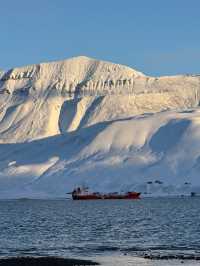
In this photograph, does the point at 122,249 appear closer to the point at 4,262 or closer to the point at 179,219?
the point at 4,262

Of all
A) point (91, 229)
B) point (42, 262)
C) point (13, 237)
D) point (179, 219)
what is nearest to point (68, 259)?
point (42, 262)

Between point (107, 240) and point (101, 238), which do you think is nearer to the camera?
point (107, 240)

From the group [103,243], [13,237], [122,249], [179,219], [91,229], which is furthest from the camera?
[179,219]

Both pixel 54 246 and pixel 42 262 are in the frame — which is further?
pixel 54 246

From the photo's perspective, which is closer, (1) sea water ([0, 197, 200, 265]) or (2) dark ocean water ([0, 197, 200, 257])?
(1) sea water ([0, 197, 200, 265])

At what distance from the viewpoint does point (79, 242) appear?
8038cm

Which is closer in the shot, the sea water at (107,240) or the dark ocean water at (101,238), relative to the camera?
the sea water at (107,240)

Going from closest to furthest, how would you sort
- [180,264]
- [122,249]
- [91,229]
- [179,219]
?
[180,264], [122,249], [91,229], [179,219]

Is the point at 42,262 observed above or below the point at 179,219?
below

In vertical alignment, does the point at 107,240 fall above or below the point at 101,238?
below

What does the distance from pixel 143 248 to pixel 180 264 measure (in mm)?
12244

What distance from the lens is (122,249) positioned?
73.1m

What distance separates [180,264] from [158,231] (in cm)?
3040

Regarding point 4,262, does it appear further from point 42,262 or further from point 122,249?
point 122,249
